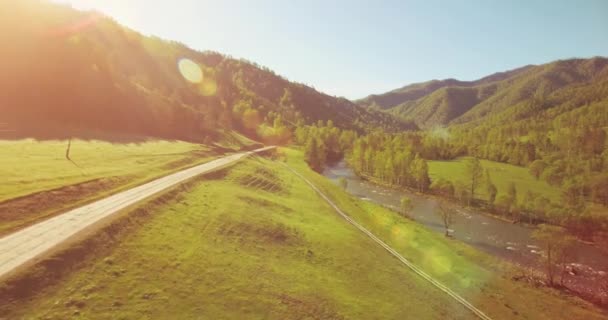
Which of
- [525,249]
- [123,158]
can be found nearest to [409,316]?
[123,158]

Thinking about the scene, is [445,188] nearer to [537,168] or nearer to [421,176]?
[421,176]

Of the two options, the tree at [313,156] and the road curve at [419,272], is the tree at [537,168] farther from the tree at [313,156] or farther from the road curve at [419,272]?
the road curve at [419,272]

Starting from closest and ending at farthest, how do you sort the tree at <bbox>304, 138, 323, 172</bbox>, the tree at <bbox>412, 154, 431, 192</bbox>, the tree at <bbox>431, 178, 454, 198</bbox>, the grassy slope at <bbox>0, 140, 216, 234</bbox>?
1. the grassy slope at <bbox>0, 140, 216, 234</bbox>
2. the tree at <bbox>431, 178, 454, 198</bbox>
3. the tree at <bbox>412, 154, 431, 192</bbox>
4. the tree at <bbox>304, 138, 323, 172</bbox>

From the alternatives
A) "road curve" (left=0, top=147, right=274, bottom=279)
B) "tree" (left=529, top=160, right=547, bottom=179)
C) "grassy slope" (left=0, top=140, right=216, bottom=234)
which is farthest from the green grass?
"road curve" (left=0, top=147, right=274, bottom=279)

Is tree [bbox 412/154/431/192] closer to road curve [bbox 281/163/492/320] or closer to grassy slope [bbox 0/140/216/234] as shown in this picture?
road curve [bbox 281/163/492/320]

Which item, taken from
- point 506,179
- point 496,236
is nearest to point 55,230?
point 496,236

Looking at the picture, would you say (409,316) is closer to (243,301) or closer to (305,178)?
(243,301)

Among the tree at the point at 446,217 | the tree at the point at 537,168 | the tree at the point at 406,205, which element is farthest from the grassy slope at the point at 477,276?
the tree at the point at 537,168
